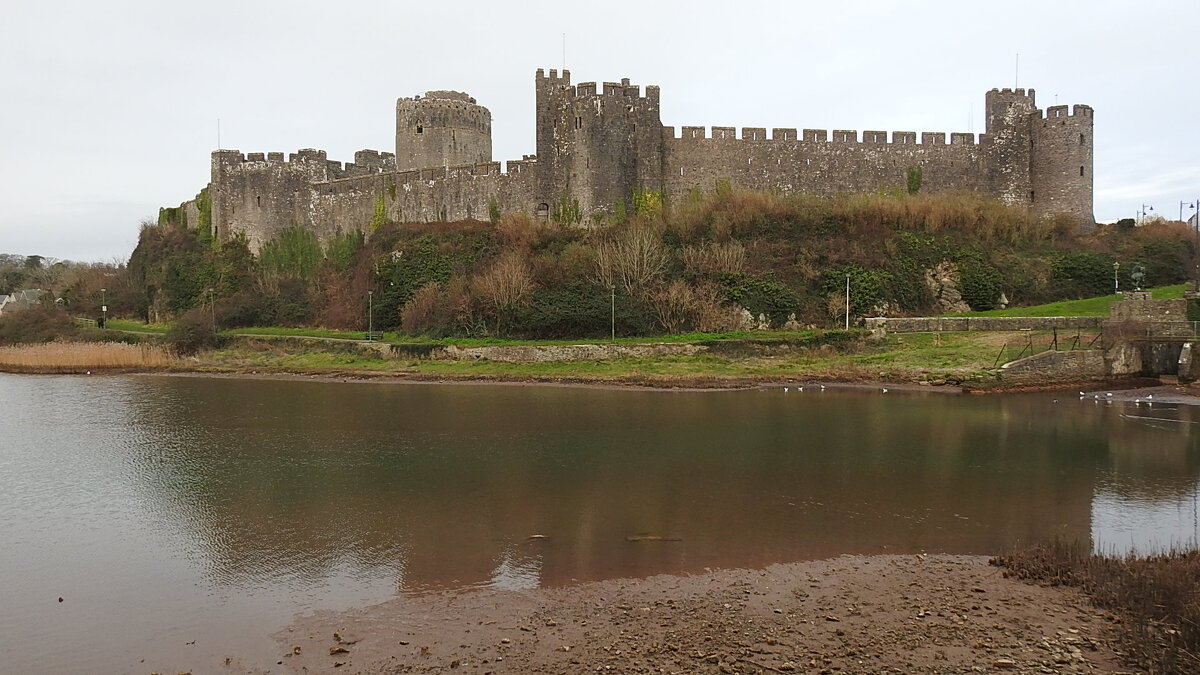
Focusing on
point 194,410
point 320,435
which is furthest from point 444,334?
point 320,435

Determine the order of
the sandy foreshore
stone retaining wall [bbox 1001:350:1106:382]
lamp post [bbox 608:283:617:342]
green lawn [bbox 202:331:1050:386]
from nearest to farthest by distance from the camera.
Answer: the sandy foreshore < stone retaining wall [bbox 1001:350:1106:382] < green lawn [bbox 202:331:1050:386] < lamp post [bbox 608:283:617:342]

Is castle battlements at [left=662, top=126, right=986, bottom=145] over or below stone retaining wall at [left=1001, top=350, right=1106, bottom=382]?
over

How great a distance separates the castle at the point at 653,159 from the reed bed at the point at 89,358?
9.39 meters

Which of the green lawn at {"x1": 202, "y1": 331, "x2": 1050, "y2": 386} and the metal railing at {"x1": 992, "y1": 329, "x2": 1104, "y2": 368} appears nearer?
the metal railing at {"x1": 992, "y1": 329, "x2": 1104, "y2": 368}

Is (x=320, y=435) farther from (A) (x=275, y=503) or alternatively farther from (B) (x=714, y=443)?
(B) (x=714, y=443)

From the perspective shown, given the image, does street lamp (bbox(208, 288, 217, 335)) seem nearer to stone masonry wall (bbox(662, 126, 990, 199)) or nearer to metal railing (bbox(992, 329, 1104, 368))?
stone masonry wall (bbox(662, 126, 990, 199))

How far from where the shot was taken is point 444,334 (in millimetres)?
27297

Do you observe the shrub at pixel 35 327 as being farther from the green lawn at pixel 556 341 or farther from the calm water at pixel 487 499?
the calm water at pixel 487 499

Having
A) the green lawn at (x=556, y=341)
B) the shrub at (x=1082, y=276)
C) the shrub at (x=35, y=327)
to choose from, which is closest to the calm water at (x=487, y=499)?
the green lawn at (x=556, y=341)

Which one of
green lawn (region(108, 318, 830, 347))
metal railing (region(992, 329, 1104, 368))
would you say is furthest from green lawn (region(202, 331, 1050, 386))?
green lawn (region(108, 318, 830, 347))

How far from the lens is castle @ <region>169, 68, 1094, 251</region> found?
92.5 ft

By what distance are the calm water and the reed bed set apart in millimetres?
12131

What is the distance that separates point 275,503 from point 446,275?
63.1ft

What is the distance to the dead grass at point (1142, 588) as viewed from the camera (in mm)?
5945
